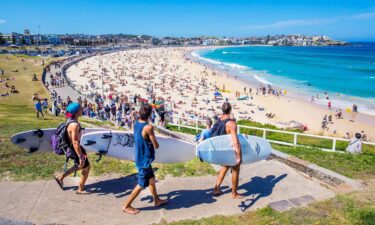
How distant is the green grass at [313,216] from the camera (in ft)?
13.4

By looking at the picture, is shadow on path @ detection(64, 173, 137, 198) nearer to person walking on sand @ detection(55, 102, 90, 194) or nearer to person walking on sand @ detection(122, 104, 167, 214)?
person walking on sand @ detection(55, 102, 90, 194)

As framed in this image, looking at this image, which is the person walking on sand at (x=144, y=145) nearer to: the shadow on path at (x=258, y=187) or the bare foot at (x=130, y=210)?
the bare foot at (x=130, y=210)

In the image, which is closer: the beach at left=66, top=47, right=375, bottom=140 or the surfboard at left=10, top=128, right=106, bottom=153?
the surfboard at left=10, top=128, right=106, bottom=153

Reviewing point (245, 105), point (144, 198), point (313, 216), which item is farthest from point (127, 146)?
point (245, 105)

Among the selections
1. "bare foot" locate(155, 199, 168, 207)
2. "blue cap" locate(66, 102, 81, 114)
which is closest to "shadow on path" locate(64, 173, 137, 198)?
"bare foot" locate(155, 199, 168, 207)

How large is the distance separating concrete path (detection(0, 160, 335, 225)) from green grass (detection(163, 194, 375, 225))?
0.34 metres

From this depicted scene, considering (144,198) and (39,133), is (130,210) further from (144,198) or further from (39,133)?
(39,133)

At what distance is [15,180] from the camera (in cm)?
553

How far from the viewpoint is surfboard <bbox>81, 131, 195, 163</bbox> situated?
5.65m

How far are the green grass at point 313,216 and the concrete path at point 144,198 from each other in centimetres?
34

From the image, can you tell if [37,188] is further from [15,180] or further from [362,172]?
[362,172]

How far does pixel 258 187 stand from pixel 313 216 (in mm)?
1411

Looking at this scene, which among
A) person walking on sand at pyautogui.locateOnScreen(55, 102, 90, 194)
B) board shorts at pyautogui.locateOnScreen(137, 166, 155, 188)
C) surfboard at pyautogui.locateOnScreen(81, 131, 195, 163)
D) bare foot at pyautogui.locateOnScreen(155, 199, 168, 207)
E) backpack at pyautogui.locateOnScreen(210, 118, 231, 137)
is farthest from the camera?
surfboard at pyautogui.locateOnScreen(81, 131, 195, 163)

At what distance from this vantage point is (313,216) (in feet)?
13.9
